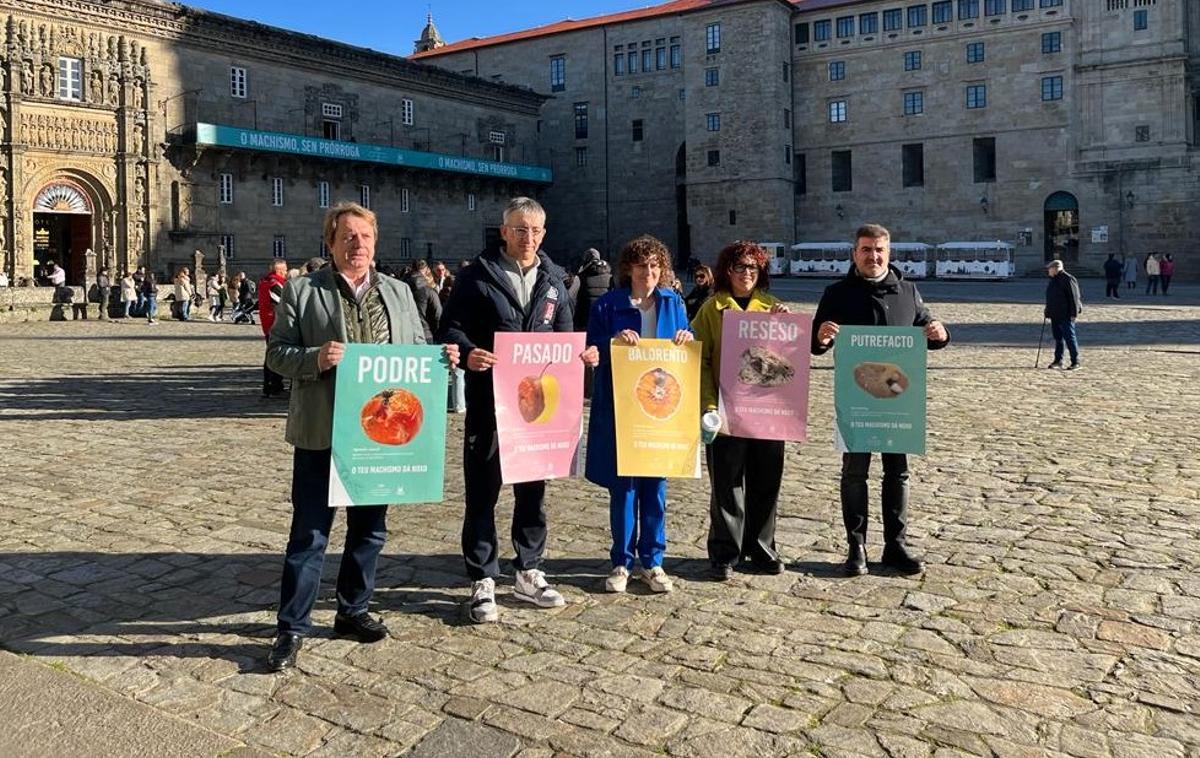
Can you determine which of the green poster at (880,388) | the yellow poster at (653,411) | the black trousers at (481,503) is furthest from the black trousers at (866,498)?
the black trousers at (481,503)

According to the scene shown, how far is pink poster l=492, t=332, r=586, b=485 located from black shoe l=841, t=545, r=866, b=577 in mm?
1711

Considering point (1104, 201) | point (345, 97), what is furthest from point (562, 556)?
point (1104, 201)

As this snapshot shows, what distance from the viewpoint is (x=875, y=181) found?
5544cm

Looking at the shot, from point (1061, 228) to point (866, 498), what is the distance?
51764mm

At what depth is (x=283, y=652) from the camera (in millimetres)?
4375

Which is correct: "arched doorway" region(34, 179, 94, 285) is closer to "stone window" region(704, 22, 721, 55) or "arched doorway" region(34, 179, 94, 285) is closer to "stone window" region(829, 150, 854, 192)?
"stone window" region(704, 22, 721, 55)

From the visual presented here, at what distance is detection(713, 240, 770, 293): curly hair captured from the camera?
5.64 metres

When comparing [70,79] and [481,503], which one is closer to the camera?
[481,503]

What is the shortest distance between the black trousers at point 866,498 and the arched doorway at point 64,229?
3726 cm

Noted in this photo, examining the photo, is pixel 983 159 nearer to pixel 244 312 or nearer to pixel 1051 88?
pixel 1051 88

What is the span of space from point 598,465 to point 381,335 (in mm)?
1472

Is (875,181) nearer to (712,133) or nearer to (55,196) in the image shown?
(712,133)

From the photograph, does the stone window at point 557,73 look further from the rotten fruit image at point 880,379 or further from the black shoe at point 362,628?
the black shoe at point 362,628

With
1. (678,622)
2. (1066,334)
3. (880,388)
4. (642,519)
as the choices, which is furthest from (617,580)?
(1066,334)
